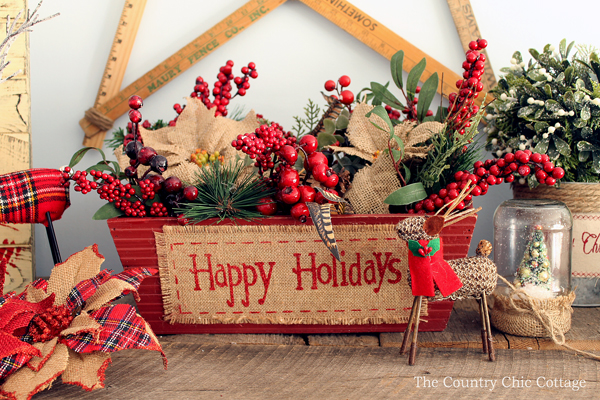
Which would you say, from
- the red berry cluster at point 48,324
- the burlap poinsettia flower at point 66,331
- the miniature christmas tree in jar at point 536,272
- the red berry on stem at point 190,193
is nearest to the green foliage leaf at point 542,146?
the miniature christmas tree in jar at point 536,272

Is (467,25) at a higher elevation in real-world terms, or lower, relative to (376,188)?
higher

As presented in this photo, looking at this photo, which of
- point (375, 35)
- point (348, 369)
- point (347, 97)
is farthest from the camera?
point (375, 35)

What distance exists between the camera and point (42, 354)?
525mm

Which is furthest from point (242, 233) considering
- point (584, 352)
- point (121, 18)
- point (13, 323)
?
point (121, 18)

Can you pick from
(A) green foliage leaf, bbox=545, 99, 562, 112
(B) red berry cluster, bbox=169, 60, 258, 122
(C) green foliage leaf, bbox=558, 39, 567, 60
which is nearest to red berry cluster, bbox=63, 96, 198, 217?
(B) red berry cluster, bbox=169, 60, 258, 122

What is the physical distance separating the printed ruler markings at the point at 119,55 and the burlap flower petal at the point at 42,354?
28.8 inches

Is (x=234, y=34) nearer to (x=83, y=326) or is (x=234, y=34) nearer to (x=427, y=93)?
(x=427, y=93)

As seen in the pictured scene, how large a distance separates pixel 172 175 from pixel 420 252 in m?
0.45

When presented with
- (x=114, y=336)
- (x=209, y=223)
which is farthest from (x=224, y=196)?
(x=114, y=336)

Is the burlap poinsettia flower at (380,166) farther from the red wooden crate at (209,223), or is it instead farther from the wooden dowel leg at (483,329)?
the wooden dowel leg at (483,329)

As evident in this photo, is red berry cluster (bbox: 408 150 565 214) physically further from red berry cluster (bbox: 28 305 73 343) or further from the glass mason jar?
red berry cluster (bbox: 28 305 73 343)

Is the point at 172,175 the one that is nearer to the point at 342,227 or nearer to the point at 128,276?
the point at 128,276

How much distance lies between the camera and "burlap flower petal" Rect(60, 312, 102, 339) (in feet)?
1.73

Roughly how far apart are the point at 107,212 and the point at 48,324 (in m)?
0.23
